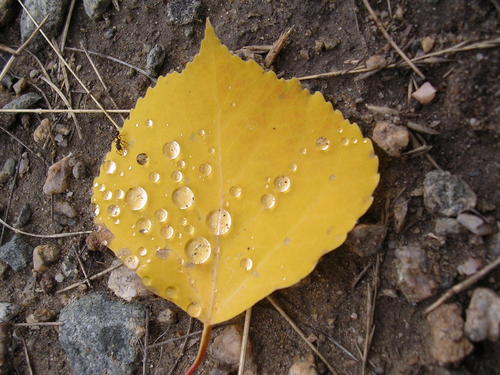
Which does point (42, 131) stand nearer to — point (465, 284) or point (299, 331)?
point (299, 331)

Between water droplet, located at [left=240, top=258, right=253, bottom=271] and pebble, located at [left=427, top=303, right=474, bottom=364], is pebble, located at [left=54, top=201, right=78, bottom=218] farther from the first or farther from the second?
pebble, located at [left=427, top=303, right=474, bottom=364]

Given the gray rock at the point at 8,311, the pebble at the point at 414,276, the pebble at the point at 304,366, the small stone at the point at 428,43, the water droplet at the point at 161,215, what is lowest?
the pebble at the point at 304,366

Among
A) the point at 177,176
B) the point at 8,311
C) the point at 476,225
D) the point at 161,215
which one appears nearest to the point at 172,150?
the point at 177,176

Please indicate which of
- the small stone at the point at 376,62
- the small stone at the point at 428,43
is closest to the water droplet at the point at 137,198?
the small stone at the point at 376,62

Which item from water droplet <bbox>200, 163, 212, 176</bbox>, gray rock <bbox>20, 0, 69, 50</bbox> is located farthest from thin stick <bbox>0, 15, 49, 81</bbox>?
water droplet <bbox>200, 163, 212, 176</bbox>

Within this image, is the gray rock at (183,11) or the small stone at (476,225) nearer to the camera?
the small stone at (476,225)

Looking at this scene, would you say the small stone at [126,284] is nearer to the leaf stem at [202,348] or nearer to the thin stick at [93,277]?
the thin stick at [93,277]
